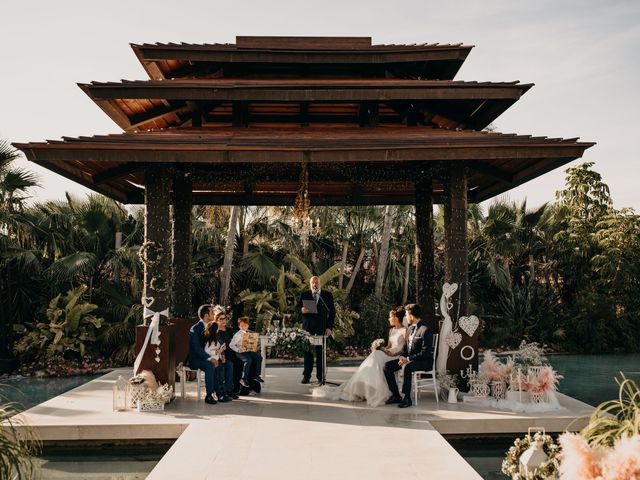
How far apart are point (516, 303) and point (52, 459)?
15653 millimetres

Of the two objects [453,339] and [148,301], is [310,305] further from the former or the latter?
[148,301]

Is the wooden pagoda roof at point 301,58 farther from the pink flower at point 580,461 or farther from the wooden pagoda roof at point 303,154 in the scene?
the pink flower at point 580,461

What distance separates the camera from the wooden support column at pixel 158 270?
8.84 metres

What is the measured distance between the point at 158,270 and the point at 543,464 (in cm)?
606

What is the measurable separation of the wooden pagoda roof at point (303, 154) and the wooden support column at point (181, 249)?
54 cm

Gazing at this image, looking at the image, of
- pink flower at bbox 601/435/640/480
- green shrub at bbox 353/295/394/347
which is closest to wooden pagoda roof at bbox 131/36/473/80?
green shrub at bbox 353/295/394/347

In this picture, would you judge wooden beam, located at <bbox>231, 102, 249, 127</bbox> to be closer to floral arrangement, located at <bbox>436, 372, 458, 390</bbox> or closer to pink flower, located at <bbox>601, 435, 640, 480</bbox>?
floral arrangement, located at <bbox>436, 372, 458, 390</bbox>

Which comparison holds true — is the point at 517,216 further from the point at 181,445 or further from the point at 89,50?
the point at 181,445

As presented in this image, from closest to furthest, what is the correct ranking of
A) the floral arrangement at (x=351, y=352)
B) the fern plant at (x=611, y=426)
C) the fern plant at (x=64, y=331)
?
the fern plant at (x=611, y=426)
the fern plant at (x=64, y=331)
the floral arrangement at (x=351, y=352)

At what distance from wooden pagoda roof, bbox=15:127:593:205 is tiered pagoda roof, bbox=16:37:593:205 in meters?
0.02

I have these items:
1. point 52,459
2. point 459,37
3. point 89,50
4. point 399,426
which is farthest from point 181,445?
point 459,37

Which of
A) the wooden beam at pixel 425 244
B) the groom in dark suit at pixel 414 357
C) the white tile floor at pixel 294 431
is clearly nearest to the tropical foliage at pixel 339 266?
the wooden beam at pixel 425 244

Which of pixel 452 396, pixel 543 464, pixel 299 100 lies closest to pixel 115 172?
pixel 299 100

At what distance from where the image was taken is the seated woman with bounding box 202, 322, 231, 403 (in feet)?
29.5
